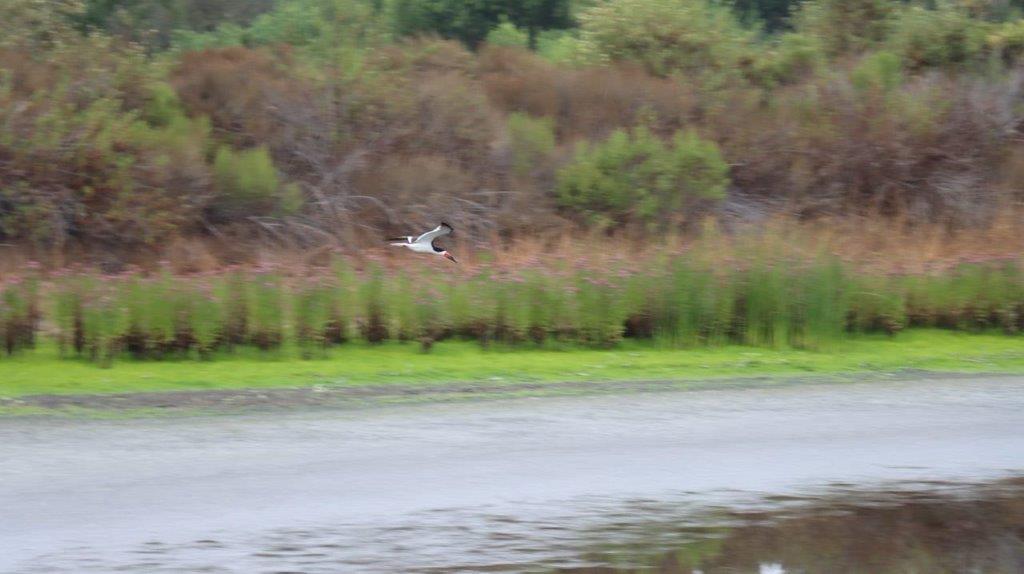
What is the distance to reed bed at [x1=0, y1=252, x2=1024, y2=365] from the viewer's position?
1503cm

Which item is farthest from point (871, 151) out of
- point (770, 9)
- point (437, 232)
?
point (770, 9)

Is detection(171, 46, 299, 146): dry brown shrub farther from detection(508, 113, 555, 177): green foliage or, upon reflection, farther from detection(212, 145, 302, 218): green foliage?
detection(508, 113, 555, 177): green foliage

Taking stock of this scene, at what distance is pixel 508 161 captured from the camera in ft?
89.4

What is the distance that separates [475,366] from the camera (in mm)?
15312

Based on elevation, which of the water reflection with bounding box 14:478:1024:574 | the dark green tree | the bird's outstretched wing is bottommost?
the water reflection with bounding box 14:478:1024:574

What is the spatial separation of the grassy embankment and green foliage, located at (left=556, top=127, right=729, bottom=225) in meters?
8.61

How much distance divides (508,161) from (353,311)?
37.5ft

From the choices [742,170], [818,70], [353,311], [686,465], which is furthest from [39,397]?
[818,70]

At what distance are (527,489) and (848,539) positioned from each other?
2260mm

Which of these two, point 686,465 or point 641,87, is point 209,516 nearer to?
point 686,465

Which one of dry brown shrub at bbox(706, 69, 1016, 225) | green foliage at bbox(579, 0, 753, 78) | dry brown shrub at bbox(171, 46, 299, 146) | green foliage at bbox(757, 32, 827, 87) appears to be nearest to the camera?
dry brown shrub at bbox(171, 46, 299, 146)

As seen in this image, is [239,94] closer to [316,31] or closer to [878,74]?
[316,31]

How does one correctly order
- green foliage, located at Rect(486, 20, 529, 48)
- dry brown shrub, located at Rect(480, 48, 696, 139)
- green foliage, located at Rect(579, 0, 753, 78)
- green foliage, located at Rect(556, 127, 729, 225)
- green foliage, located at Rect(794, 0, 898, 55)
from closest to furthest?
green foliage, located at Rect(556, 127, 729, 225), dry brown shrub, located at Rect(480, 48, 696, 139), green foliage, located at Rect(579, 0, 753, 78), green foliage, located at Rect(794, 0, 898, 55), green foliage, located at Rect(486, 20, 529, 48)

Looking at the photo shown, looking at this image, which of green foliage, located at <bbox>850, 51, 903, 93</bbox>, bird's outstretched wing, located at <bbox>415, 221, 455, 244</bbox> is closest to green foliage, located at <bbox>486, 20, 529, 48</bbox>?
green foliage, located at <bbox>850, 51, 903, 93</bbox>
